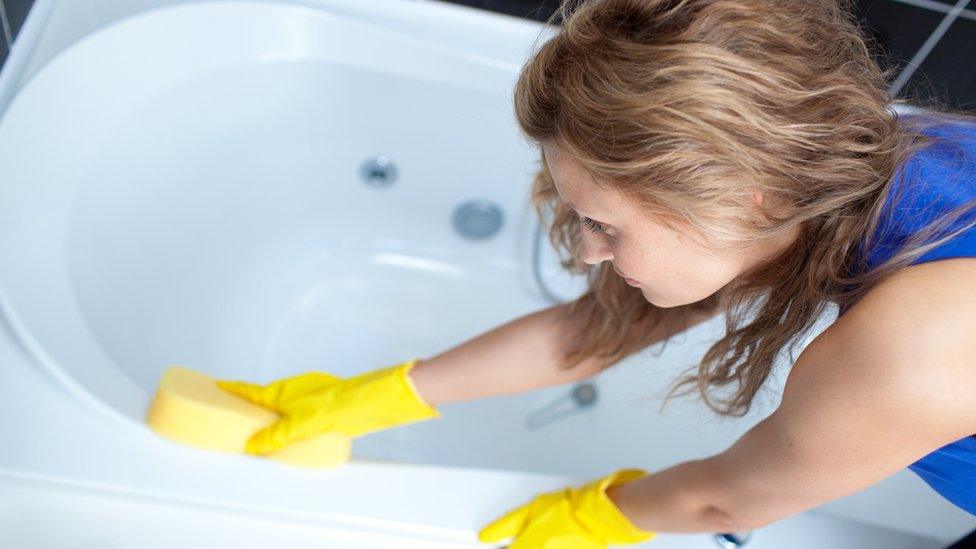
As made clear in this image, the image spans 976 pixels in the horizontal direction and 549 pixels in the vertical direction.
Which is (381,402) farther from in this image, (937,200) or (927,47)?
(927,47)

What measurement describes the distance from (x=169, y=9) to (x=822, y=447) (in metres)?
1.05

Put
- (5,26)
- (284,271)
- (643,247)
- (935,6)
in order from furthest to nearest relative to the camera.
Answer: (284,271), (935,6), (5,26), (643,247)

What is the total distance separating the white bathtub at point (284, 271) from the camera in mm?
986

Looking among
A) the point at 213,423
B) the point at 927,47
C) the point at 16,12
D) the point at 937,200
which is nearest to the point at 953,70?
the point at 927,47

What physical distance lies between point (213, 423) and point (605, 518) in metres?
0.46

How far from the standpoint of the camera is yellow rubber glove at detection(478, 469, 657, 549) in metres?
1.01

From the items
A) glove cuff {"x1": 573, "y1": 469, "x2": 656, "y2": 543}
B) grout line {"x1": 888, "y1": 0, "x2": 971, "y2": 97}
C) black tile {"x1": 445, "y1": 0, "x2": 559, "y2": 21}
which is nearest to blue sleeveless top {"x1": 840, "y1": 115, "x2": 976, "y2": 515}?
glove cuff {"x1": 573, "y1": 469, "x2": 656, "y2": 543}

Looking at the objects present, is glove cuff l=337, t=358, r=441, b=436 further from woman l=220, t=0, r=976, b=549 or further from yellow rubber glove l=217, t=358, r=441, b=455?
woman l=220, t=0, r=976, b=549

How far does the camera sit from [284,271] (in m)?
1.58

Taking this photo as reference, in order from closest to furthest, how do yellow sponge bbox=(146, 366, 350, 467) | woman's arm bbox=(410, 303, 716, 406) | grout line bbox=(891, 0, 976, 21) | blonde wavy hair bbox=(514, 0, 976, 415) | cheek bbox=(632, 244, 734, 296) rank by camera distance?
1. blonde wavy hair bbox=(514, 0, 976, 415)
2. cheek bbox=(632, 244, 734, 296)
3. yellow sponge bbox=(146, 366, 350, 467)
4. woman's arm bbox=(410, 303, 716, 406)
5. grout line bbox=(891, 0, 976, 21)

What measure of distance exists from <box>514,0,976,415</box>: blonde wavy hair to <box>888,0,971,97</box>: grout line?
0.71 metres

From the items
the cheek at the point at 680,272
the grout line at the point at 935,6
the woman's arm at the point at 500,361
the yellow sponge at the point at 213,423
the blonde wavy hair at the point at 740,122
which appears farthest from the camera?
the grout line at the point at 935,6

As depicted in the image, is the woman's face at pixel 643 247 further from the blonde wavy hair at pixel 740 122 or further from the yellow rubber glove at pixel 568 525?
the yellow rubber glove at pixel 568 525

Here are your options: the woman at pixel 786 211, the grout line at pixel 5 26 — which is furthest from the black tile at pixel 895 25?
the grout line at pixel 5 26
